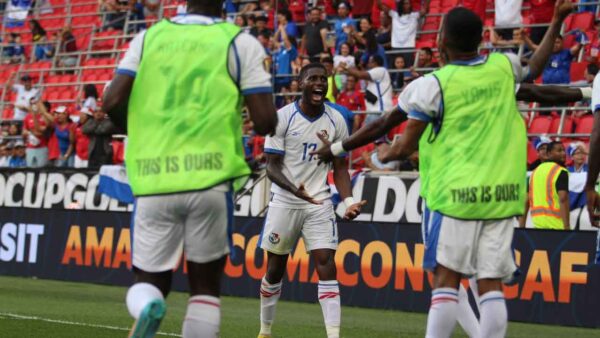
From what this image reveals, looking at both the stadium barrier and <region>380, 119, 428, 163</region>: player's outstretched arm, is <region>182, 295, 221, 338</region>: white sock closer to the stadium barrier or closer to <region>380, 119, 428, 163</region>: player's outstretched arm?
<region>380, 119, 428, 163</region>: player's outstretched arm

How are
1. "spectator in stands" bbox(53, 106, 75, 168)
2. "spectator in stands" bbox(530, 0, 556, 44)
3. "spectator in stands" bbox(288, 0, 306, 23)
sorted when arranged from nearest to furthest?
"spectator in stands" bbox(530, 0, 556, 44) < "spectator in stands" bbox(53, 106, 75, 168) < "spectator in stands" bbox(288, 0, 306, 23)

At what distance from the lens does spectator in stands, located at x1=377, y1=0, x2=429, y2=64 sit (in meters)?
21.8

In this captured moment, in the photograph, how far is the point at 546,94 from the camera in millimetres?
7801

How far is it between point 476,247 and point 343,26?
52.1 ft

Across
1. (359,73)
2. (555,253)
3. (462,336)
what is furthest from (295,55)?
(462,336)

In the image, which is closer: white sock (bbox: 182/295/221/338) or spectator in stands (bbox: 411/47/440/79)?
white sock (bbox: 182/295/221/338)

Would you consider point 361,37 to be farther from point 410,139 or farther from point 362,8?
point 410,139

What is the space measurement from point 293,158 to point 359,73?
8920 mm

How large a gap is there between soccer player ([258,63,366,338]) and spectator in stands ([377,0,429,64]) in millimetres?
11049

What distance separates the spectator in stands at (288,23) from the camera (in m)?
24.2

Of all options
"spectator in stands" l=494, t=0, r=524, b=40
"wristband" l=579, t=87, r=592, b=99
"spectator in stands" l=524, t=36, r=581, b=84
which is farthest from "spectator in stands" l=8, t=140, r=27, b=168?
"wristband" l=579, t=87, r=592, b=99

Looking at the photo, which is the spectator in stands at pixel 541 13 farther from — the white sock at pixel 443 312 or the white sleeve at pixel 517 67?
the white sock at pixel 443 312

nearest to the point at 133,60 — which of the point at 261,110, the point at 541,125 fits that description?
the point at 261,110

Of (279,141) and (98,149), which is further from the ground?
(279,141)
